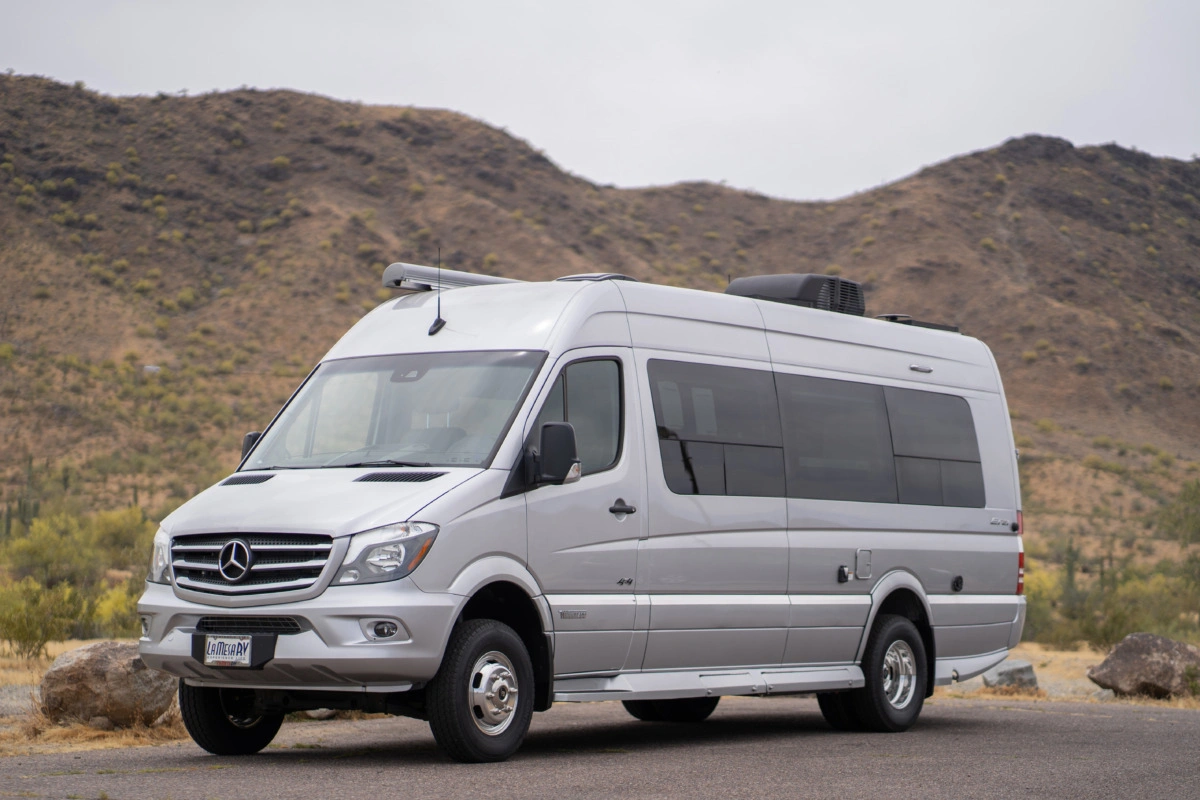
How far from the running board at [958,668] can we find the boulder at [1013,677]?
19.6 ft

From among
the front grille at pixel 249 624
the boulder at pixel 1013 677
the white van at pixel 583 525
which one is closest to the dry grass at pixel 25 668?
the white van at pixel 583 525

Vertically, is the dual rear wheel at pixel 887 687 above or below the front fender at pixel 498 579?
below

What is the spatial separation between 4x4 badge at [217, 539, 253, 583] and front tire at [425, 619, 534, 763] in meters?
1.28

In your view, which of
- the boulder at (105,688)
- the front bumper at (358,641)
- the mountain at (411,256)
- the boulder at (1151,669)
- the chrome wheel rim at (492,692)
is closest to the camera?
the front bumper at (358,641)

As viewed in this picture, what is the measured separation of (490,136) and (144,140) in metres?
18.1

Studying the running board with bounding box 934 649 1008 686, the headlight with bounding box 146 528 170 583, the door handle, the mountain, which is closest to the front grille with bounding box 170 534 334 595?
the headlight with bounding box 146 528 170 583

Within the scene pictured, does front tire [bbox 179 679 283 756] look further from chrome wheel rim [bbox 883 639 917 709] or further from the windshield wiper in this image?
chrome wheel rim [bbox 883 639 917 709]

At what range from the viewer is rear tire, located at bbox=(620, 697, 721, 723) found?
1305 centimetres

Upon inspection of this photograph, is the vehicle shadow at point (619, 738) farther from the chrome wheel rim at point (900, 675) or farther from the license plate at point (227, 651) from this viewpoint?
the license plate at point (227, 651)

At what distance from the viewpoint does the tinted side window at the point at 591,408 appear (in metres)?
9.42

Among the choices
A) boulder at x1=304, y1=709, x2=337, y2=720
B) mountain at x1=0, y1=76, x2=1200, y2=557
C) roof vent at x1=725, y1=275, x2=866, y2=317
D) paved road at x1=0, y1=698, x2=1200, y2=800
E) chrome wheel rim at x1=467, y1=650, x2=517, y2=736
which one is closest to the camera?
paved road at x1=0, y1=698, x2=1200, y2=800

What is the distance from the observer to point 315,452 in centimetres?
956

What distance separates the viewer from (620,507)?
9.59m

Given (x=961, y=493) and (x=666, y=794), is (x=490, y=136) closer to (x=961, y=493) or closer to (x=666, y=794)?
(x=961, y=493)
